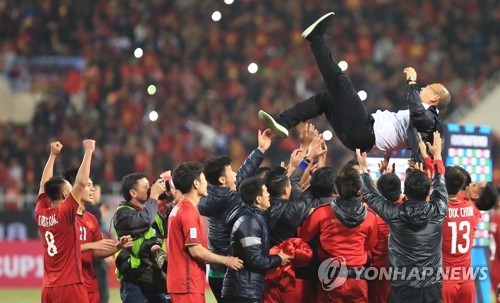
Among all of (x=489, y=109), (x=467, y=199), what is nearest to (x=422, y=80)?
(x=489, y=109)

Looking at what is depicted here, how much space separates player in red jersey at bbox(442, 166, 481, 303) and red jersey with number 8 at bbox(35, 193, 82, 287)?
3174mm

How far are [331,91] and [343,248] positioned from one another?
5.05 ft

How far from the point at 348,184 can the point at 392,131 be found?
1265mm

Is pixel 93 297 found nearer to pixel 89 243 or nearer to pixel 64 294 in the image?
pixel 89 243

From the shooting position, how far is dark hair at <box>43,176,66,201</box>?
842 centimetres

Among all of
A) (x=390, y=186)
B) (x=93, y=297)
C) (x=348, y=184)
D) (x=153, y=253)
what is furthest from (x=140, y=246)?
(x=390, y=186)

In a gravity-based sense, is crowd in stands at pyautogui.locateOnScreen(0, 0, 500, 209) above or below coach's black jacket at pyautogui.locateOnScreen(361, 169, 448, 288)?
above

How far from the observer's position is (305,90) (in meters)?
21.1

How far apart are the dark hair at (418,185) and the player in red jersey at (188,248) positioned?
145 centimetres

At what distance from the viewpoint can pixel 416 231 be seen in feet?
25.7

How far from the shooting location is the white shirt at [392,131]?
8.91 m

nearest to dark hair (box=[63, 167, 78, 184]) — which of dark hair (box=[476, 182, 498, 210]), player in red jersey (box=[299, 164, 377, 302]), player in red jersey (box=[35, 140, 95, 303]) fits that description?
player in red jersey (box=[35, 140, 95, 303])

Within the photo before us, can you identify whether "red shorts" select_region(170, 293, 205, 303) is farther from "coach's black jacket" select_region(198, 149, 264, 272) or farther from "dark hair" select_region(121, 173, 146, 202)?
"dark hair" select_region(121, 173, 146, 202)
